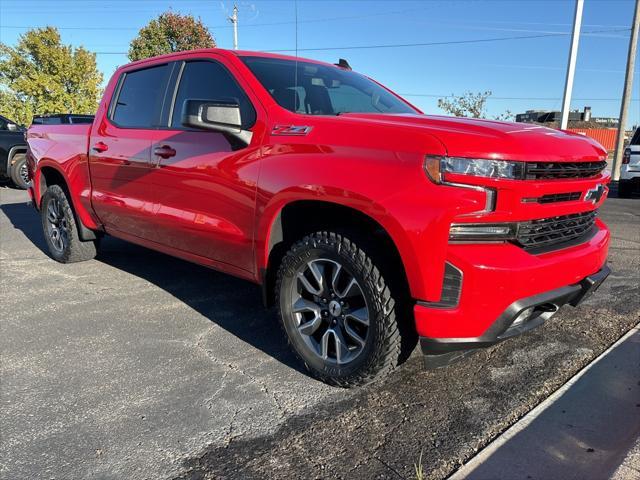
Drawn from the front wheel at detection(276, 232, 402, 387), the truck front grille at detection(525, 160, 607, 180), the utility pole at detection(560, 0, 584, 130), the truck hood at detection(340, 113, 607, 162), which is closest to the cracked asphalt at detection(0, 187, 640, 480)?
the front wheel at detection(276, 232, 402, 387)

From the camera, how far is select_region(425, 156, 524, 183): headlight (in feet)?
7.13

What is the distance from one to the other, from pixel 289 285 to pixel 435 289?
0.93 meters

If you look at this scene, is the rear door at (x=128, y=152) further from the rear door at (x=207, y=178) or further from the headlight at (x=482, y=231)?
the headlight at (x=482, y=231)

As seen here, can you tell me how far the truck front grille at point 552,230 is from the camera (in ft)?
7.64

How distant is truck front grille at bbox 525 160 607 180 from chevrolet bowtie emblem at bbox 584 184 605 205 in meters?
0.09

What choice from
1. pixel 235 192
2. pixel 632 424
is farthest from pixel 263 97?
pixel 632 424

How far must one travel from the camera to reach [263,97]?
3.04 meters

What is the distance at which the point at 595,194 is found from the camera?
288 centimetres

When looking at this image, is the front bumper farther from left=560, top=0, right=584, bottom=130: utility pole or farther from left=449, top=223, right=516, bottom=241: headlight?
left=560, top=0, right=584, bottom=130: utility pole

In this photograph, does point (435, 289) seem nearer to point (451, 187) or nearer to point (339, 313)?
point (451, 187)

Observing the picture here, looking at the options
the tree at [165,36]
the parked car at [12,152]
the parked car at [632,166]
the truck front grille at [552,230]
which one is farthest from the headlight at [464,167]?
the tree at [165,36]

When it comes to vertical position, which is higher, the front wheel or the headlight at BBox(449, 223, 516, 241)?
the headlight at BBox(449, 223, 516, 241)

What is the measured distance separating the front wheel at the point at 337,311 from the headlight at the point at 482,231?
0.44m

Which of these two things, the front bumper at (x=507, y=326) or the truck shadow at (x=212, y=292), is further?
the truck shadow at (x=212, y=292)
